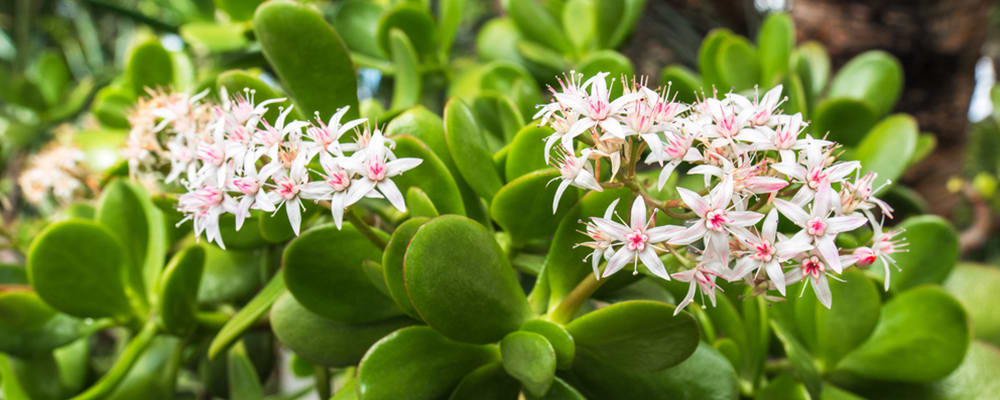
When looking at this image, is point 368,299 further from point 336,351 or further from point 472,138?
point 472,138

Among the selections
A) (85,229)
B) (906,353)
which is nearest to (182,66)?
(85,229)

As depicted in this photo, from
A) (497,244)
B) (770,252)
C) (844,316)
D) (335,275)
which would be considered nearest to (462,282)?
(497,244)

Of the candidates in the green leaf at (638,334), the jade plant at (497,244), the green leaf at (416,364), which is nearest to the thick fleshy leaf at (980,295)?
the jade plant at (497,244)

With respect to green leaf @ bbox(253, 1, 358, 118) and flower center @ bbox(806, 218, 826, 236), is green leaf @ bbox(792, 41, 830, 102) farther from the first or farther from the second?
green leaf @ bbox(253, 1, 358, 118)

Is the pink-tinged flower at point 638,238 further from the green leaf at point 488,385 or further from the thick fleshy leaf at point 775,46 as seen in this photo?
the thick fleshy leaf at point 775,46

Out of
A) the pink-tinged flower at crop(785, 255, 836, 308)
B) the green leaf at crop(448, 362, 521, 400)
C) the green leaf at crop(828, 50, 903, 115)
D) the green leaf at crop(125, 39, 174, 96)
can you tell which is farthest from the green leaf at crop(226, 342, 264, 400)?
the green leaf at crop(828, 50, 903, 115)
